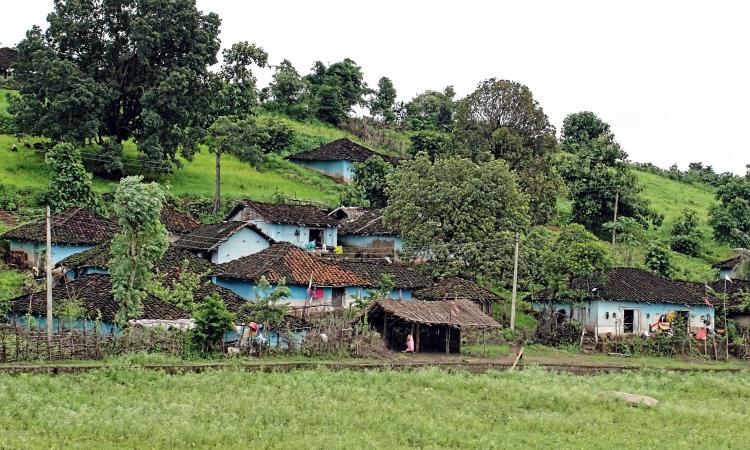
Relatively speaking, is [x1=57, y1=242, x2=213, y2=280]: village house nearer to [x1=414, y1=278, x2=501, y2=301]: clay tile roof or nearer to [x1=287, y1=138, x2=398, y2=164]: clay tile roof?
[x1=414, y1=278, x2=501, y2=301]: clay tile roof

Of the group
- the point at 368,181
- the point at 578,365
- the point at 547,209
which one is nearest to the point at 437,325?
the point at 578,365

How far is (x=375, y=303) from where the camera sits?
3775 centimetres

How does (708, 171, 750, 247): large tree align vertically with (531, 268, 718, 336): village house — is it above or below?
above

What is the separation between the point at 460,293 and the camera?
1732 inches

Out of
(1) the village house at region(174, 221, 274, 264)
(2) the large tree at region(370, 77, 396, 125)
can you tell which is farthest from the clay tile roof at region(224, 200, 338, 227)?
(2) the large tree at region(370, 77, 396, 125)

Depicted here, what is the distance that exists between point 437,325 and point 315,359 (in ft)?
23.0

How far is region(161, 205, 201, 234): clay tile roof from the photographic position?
5134 centimetres

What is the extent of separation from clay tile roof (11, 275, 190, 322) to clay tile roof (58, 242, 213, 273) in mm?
4010

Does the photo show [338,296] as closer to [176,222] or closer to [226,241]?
[226,241]

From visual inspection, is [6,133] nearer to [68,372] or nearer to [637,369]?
[68,372]

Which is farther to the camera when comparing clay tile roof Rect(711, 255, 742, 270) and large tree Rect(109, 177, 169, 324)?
clay tile roof Rect(711, 255, 742, 270)

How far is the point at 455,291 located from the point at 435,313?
19.2 feet

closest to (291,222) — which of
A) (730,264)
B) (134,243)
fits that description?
(134,243)

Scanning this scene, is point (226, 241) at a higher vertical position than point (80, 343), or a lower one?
higher
